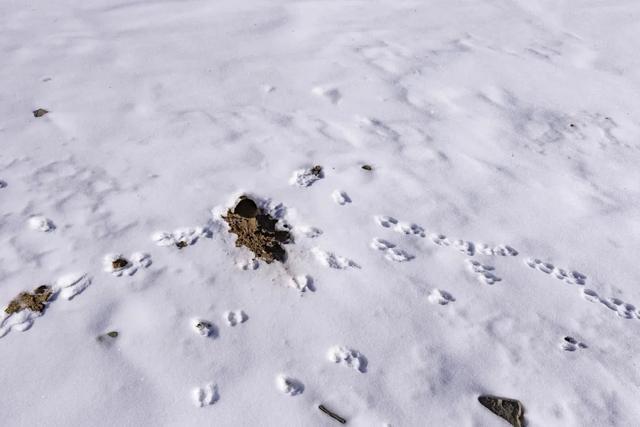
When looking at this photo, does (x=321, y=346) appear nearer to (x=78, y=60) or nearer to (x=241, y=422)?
(x=241, y=422)

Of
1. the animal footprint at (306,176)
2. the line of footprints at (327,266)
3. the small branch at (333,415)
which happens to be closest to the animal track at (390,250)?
the line of footprints at (327,266)

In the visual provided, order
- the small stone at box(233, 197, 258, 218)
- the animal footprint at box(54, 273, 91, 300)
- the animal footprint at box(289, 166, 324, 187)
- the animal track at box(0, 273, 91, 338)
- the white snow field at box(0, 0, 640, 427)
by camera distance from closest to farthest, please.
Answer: the white snow field at box(0, 0, 640, 427) < the animal track at box(0, 273, 91, 338) < the animal footprint at box(54, 273, 91, 300) < the small stone at box(233, 197, 258, 218) < the animal footprint at box(289, 166, 324, 187)

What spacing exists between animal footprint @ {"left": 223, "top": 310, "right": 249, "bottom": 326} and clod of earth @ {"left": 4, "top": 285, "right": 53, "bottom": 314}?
0.86 metres

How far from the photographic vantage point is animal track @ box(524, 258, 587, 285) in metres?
2.96

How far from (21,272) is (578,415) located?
268 centimetres

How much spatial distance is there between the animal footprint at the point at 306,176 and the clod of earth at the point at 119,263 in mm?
1106

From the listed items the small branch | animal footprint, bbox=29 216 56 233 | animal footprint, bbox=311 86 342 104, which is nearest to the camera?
the small branch

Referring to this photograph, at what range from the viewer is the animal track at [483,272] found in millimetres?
2916

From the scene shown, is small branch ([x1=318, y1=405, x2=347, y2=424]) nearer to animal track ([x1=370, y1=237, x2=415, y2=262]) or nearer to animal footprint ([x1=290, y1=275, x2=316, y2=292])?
animal footprint ([x1=290, y1=275, x2=316, y2=292])

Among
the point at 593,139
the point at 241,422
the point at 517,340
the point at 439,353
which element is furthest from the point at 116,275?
the point at 593,139

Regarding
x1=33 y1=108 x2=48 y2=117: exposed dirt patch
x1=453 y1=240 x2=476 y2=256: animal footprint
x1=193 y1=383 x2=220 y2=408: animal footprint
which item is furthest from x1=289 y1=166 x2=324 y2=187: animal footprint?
x1=33 y1=108 x2=48 y2=117: exposed dirt patch

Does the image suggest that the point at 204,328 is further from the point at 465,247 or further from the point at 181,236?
the point at 465,247

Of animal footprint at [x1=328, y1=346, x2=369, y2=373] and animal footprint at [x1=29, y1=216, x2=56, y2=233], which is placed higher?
animal footprint at [x1=29, y1=216, x2=56, y2=233]

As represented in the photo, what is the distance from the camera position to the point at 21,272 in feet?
9.11
